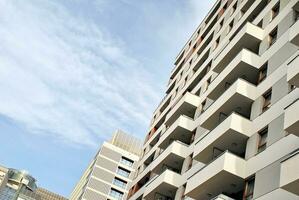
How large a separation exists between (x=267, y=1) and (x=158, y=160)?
14.8 m

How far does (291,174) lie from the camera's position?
16.4m

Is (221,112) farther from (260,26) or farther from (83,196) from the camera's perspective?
(83,196)

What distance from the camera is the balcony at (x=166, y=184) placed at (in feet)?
105

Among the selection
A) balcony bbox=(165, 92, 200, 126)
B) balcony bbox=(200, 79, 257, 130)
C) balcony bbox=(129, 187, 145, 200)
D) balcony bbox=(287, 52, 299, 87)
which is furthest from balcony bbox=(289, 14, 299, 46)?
balcony bbox=(129, 187, 145, 200)

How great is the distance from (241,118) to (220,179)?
11.8 ft

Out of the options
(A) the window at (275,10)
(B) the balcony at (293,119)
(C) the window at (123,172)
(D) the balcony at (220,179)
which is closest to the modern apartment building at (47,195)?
(C) the window at (123,172)

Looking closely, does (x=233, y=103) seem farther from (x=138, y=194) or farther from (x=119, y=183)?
(x=119, y=183)

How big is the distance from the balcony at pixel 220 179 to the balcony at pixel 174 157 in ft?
23.3

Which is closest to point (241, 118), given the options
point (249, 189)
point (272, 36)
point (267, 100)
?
point (267, 100)

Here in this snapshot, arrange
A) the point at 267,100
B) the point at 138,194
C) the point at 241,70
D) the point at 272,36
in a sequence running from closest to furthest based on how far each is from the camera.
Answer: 1. the point at 267,100
2. the point at 272,36
3. the point at 241,70
4. the point at 138,194

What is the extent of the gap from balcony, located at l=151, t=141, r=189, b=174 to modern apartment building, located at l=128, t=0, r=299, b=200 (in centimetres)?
7

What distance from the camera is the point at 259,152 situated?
22.4 metres

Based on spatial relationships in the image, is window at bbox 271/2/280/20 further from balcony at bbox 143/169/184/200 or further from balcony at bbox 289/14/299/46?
balcony at bbox 143/169/184/200

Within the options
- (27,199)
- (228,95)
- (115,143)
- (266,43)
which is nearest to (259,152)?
(228,95)
